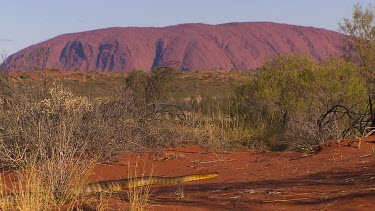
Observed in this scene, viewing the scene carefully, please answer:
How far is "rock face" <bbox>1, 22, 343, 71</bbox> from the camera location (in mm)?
104625

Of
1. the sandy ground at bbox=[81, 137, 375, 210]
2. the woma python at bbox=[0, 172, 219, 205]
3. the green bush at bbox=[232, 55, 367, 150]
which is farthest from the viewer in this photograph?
the green bush at bbox=[232, 55, 367, 150]

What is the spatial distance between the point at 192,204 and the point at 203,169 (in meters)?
3.60

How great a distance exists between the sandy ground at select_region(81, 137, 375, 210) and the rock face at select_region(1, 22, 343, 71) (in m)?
88.1

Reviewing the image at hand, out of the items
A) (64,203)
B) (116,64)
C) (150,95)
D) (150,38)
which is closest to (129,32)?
(150,38)

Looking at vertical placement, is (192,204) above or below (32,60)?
below

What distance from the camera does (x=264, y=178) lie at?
7.00 metres

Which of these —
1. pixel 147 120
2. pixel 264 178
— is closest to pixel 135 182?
pixel 264 178

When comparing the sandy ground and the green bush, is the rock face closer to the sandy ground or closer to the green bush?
the green bush

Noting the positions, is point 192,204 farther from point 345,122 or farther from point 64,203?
point 345,122

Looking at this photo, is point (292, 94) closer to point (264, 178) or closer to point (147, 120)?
point (147, 120)

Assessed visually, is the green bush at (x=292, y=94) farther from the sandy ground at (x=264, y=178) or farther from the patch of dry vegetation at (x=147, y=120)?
the sandy ground at (x=264, y=178)

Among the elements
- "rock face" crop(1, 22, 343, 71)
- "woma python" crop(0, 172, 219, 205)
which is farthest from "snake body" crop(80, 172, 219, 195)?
"rock face" crop(1, 22, 343, 71)

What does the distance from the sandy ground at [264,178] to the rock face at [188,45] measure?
8811cm

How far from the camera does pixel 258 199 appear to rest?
5.28 metres
